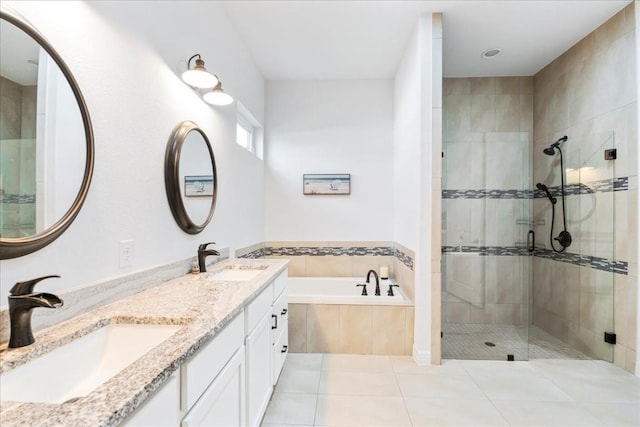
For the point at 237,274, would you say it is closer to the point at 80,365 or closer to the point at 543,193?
the point at 80,365

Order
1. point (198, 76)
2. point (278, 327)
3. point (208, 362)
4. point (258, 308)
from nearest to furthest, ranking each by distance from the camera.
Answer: point (208, 362) < point (258, 308) < point (198, 76) < point (278, 327)

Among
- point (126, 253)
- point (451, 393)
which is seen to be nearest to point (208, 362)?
point (126, 253)

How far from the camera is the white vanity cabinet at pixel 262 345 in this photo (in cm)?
148

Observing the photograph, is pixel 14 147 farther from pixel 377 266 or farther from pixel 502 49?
pixel 502 49

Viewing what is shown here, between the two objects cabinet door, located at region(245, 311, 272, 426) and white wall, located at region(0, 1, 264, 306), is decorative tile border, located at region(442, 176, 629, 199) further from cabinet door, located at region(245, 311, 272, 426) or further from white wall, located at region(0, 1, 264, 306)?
white wall, located at region(0, 1, 264, 306)

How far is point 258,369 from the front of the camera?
164cm

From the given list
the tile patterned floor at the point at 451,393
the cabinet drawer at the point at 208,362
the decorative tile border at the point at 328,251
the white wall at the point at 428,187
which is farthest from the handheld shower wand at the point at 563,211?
the cabinet drawer at the point at 208,362

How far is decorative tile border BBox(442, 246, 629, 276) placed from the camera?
2.50 m

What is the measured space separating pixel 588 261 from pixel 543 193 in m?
0.81

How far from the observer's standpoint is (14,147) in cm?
91

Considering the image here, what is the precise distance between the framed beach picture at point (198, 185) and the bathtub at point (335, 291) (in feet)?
4.17

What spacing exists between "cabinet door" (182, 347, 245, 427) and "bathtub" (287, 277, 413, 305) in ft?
4.68

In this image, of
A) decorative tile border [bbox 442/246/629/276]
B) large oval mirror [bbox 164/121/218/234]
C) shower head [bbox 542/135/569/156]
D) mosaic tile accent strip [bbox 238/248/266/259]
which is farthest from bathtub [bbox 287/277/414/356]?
shower head [bbox 542/135/569/156]

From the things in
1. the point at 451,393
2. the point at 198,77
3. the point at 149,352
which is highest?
the point at 198,77
